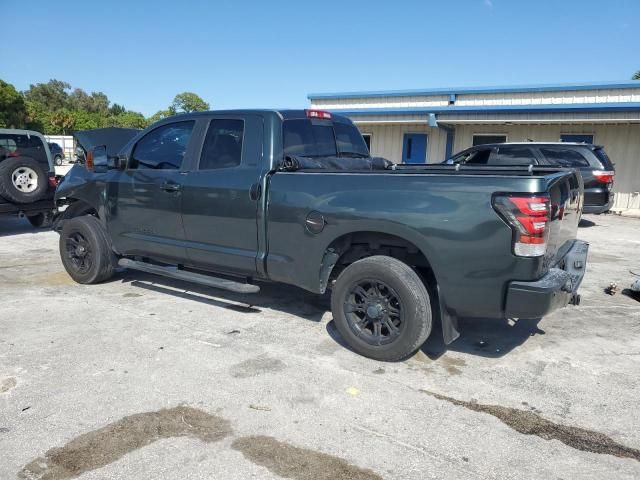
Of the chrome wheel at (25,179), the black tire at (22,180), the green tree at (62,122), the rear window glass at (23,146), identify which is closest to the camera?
the black tire at (22,180)

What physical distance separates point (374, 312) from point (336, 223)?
0.75 m

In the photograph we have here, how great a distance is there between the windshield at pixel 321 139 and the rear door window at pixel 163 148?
3.50ft

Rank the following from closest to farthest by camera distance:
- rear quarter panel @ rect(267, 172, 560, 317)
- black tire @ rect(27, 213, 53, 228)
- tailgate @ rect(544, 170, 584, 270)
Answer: rear quarter panel @ rect(267, 172, 560, 317)
tailgate @ rect(544, 170, 584, 270)
black tire @ rect(27, 213, 53, 228)

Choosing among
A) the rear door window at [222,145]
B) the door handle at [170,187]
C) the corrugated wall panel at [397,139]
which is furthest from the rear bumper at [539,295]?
the corrugated wall panel at [397,139]

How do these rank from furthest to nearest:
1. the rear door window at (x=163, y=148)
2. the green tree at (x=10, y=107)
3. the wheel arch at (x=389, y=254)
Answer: the green tree at (x=10, y=107) < the rear door window at (x=163, y=148) < the wheel arch at (x=389, y=254)

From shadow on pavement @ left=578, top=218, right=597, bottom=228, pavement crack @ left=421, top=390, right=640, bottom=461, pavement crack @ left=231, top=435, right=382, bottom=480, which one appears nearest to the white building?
shadow on pavement @ left=578, top=218, right=597, bottom=228

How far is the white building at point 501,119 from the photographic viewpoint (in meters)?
14.4

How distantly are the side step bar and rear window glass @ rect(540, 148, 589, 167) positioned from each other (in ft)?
27.8

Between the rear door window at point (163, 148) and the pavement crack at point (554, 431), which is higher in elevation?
the rear door window at point (163, 148)

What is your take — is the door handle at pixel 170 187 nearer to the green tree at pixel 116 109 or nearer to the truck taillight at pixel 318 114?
the truck taillight at pixel 318 114

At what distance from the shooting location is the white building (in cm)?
1437

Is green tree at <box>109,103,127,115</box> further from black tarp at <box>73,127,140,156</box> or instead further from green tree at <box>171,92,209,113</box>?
black tarp at <box>73,127,140,156</box>

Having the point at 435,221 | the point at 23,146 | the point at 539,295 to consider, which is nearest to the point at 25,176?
the point at 23,146

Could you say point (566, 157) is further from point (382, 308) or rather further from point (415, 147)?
point (382, 308)
